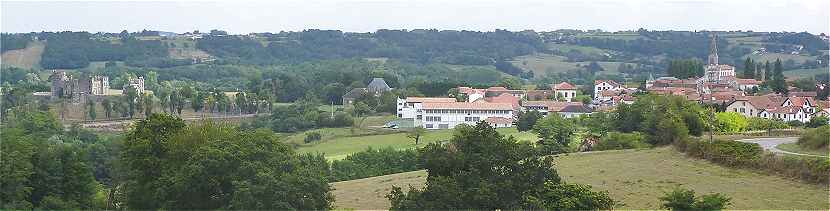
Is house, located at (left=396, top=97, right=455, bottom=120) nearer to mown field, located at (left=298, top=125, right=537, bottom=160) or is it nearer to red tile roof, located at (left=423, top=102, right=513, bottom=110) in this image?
red tile roof, located at (left=423, top=102, right=513, bottom=110)

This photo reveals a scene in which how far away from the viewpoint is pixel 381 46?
17700cm

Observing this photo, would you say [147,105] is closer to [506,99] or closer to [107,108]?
[107,108]

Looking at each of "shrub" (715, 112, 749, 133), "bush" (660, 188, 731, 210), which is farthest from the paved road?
"bush" (660, 188, 731, 210)

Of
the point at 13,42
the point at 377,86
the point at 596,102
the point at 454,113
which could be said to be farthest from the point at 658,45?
the point at 454,113

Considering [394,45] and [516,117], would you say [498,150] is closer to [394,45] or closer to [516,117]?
[516,117]

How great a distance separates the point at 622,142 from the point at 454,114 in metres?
24.7

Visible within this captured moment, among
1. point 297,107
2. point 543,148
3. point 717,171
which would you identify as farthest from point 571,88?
point 717,171

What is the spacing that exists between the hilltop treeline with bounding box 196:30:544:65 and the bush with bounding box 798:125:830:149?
117458mm

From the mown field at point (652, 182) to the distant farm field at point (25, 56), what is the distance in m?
105

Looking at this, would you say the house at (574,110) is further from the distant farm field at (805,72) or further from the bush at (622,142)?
the distant farm field at (805,72)

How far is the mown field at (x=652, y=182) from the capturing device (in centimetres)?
2300

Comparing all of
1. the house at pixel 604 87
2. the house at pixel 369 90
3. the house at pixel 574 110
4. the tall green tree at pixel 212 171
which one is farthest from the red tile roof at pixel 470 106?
the tall green tree at pixel 212 171

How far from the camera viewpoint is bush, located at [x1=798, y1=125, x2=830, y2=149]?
29.5m

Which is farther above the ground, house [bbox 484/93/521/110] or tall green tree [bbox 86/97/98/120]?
house [bbox 484/93/521/110]
